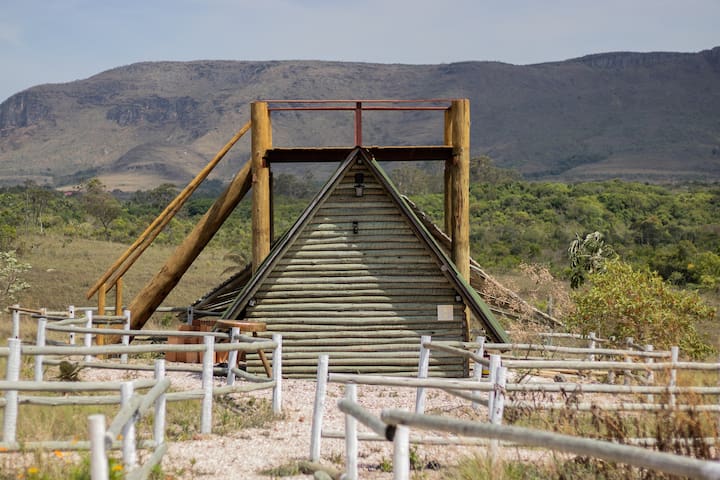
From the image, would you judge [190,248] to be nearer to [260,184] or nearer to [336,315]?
[260,184]

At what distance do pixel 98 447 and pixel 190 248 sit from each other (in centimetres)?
1401

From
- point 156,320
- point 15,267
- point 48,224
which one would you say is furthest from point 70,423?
point 48,224

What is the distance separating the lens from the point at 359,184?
1731 centimetres

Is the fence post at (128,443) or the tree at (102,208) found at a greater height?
the tree at (102,208)

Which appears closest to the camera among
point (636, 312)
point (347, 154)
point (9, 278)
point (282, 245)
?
point (282, 245)

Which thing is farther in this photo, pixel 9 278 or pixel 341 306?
pixel 9 278

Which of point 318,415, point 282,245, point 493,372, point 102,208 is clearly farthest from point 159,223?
point 102,208

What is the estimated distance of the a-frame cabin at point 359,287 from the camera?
1700 centimetres

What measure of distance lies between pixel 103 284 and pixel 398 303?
6133mm

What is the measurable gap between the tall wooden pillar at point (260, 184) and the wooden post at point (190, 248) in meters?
0.68

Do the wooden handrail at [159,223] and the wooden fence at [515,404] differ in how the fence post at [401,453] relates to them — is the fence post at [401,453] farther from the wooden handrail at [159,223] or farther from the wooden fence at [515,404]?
the wooden handrail at [159,223]

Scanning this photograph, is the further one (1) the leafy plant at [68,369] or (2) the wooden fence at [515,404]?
(1) the leafy plant at [68,369]

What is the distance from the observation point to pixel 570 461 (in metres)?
7.36

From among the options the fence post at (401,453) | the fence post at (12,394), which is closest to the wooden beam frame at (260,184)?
the fence post at (12,394)
